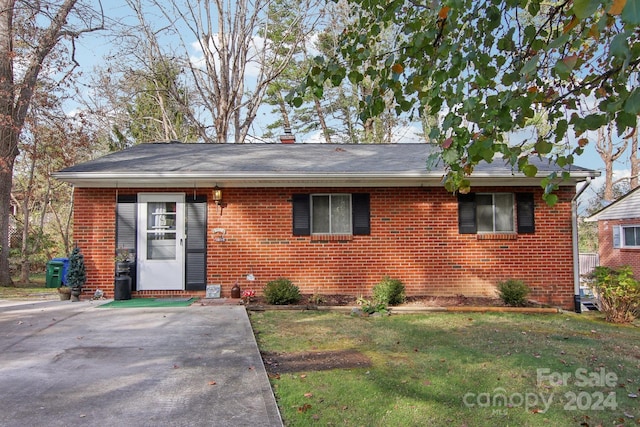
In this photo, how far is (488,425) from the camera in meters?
3.24

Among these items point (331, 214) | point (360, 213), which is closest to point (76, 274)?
point (331, 214)

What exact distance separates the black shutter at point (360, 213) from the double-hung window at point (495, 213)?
75.3 inches

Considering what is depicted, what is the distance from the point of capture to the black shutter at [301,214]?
908 cm

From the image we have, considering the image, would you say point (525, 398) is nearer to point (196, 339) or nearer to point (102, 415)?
→ point (102, 415)

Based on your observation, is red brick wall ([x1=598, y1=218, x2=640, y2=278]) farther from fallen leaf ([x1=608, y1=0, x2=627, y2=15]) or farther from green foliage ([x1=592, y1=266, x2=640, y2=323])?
fallen leaf ([x1=608, y1=0, x2=627, y2=15])

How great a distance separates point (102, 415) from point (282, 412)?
1.29 meters

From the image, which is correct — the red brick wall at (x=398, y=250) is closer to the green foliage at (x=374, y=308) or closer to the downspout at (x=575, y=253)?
the downspout at (x=575, y=253)

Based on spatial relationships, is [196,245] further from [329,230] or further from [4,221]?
[4,221]

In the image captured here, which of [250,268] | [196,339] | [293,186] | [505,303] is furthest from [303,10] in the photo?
[196,339]

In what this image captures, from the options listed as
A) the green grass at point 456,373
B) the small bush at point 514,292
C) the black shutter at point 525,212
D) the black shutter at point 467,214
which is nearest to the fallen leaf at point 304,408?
the green grass at point 456,373

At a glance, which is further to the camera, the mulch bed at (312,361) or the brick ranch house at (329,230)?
the brick ranch house at (329,230)

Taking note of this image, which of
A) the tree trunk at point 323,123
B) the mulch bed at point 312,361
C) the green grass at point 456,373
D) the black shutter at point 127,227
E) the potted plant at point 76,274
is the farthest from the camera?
the tree trunk at point 323,123

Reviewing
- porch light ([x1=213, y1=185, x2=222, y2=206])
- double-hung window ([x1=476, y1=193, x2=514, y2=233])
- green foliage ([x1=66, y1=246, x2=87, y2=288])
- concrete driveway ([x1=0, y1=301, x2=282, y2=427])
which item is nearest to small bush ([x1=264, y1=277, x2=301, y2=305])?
concrete driveway ([x1=0, y1=301, x2=282, y2=427])

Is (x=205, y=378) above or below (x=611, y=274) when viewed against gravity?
below
